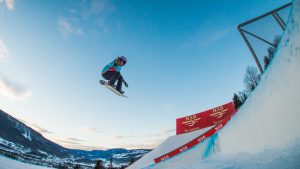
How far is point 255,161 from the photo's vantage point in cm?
270

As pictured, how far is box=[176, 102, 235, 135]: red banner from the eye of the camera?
1638 centimetres

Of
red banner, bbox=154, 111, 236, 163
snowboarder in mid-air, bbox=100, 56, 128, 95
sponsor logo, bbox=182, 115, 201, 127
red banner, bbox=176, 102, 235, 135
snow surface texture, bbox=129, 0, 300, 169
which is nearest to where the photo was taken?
snow surface texture, bbox=129, 0, 300, 169

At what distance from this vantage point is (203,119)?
17375mm

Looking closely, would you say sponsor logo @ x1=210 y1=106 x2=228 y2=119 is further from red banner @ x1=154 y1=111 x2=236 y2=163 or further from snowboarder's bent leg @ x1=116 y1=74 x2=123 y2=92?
snowboarder's bent leg @ x1=116 y1=74 x2=123 y2=92

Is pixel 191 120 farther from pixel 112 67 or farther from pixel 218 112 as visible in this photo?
pixel 112 67

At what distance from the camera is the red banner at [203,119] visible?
16375 millimetres

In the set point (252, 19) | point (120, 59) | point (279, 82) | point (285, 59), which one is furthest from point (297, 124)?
point (120, 59)

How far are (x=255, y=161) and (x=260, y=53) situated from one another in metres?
4.45

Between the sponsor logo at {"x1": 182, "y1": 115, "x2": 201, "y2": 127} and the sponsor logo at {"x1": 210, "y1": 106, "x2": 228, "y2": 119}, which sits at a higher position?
the sponsor logo at {"x1": 210, "y1": 106, "x2": 228, "y2": 119}

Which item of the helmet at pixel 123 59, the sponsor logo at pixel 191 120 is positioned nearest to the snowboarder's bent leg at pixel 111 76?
the helmet at pixel 123 59

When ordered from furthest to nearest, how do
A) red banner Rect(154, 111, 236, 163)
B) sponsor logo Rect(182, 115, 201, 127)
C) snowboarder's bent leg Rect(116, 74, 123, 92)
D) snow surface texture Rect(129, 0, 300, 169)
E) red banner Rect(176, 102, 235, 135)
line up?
sponsor logo Rect(182, 115, 201, 127) → red banner Rect(176, 102, 235, 135) → snowboarder's bent leg Rect(116, 74, 123, 92) → red banner Rect(154, 111, 236, 163) → snow surface texture Rect(129, 0, 300, 169)

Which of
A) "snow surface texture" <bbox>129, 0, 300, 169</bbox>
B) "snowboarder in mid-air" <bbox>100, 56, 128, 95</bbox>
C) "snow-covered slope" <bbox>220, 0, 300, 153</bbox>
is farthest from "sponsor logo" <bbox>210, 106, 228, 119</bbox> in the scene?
"snow surface texture" <bbox>129, 0, 300, 169</bbox>

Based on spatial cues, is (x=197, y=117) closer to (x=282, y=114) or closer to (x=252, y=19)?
(x=252, y=19)

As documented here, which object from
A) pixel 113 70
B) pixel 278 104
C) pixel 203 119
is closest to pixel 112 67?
pixel 113 70
